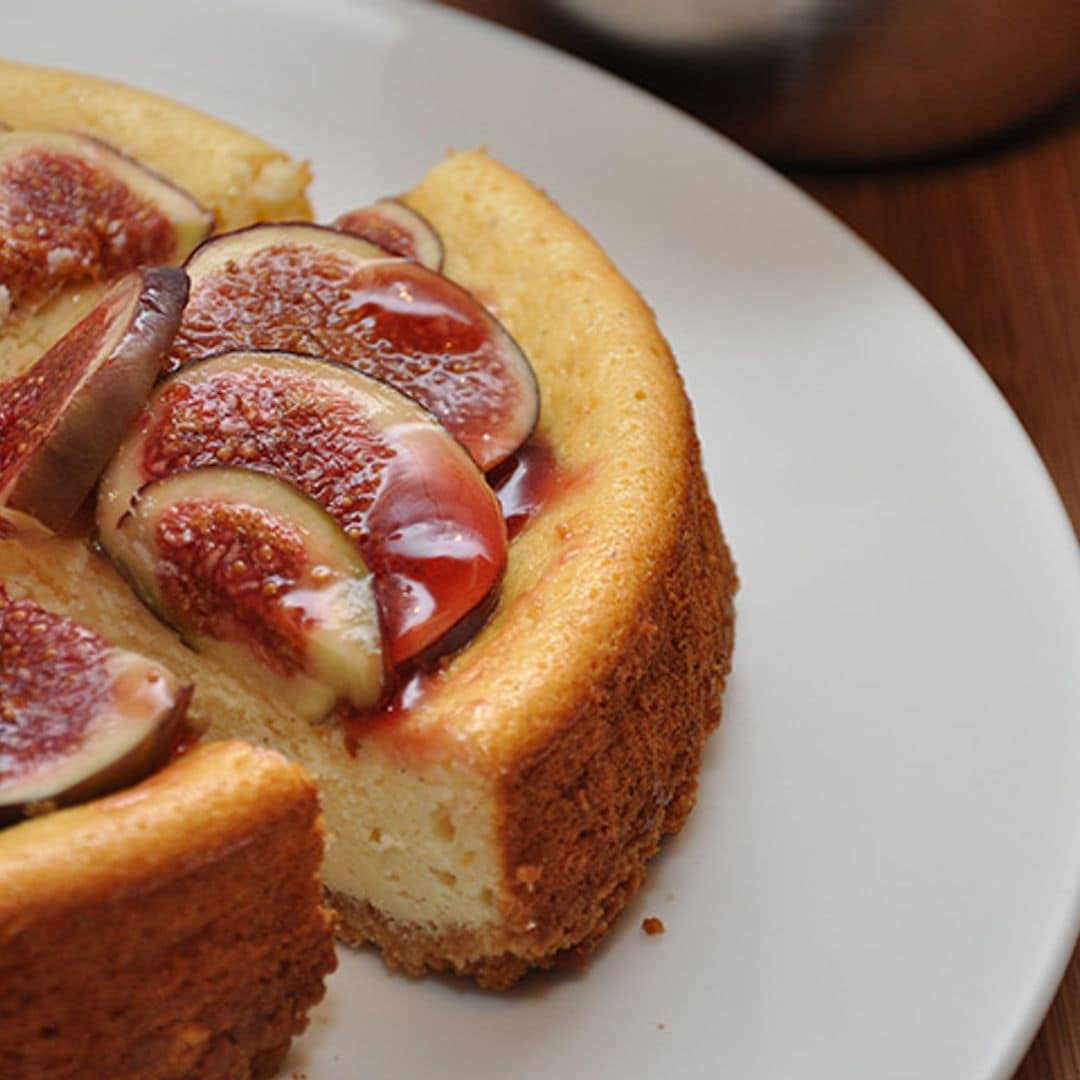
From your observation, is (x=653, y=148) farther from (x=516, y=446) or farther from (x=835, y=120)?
(x=516, y=446)

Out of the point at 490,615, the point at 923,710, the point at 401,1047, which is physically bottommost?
the point at 401,1047

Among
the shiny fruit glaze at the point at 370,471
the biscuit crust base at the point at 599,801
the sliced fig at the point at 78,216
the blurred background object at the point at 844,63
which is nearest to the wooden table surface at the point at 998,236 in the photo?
the blurred background object at the point at 844,63

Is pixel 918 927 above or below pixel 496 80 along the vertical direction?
below

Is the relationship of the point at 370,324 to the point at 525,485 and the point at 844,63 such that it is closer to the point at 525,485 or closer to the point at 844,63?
the point at 525,485

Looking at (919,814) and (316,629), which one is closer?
(316,629)

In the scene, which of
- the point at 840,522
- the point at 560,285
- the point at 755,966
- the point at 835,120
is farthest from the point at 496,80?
the point at 755,966

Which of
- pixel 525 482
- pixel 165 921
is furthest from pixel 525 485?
pixel 165 921

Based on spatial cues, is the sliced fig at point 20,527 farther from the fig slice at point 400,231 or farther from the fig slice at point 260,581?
the fig slice at point 400,231
